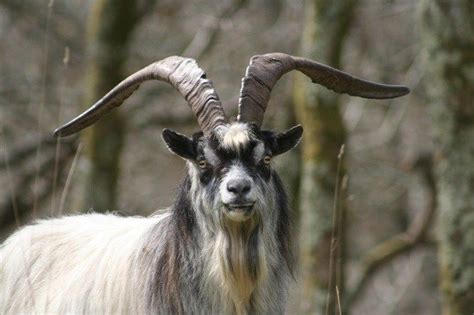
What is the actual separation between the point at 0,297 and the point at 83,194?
584cm

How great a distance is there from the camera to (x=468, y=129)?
10531 mm

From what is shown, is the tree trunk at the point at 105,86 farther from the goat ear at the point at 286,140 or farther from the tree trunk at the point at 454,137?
the goat ear at the point at 286,140

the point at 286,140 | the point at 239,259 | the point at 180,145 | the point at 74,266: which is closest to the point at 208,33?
the point at 74,266

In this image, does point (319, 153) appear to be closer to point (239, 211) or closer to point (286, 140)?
point (286, 140)

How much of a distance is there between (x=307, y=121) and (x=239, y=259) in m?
5.12

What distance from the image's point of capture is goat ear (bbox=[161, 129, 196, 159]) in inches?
323

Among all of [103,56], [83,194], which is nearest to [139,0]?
[103,56]

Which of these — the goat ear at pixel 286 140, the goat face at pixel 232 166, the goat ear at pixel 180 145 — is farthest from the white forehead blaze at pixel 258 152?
the goat ear at pixel 180 145

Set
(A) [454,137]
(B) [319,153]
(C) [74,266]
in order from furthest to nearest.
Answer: (B) [319,153]
(A) [454,137]
(C) [74,266]

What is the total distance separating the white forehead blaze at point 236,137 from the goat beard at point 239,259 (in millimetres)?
450

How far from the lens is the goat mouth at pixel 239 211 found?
7734 mm

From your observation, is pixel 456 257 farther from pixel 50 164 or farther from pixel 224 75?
pixel 224 75

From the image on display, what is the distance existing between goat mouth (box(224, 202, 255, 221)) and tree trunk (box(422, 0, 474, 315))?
3.20 m

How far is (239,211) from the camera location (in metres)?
7.75
